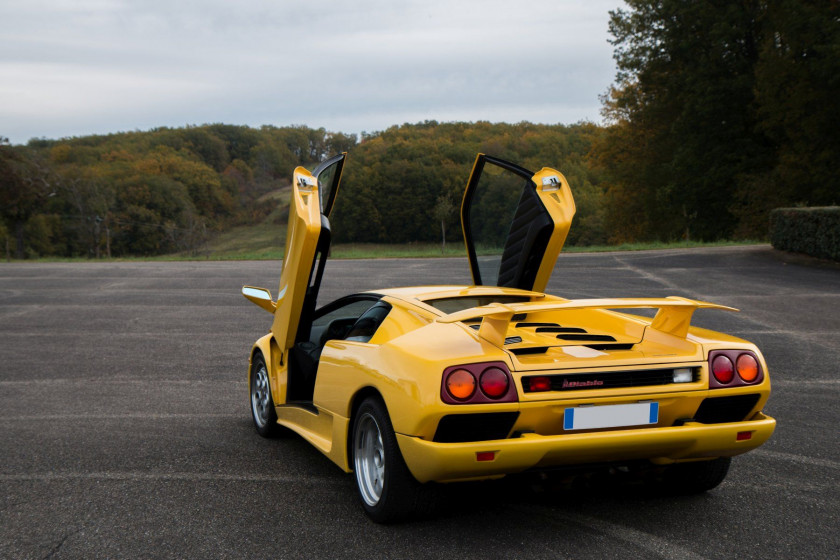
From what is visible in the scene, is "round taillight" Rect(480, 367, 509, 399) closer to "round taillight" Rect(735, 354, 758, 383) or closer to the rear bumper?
the rear bumper

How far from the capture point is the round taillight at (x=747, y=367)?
12.1ft

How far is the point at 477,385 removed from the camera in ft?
10.8

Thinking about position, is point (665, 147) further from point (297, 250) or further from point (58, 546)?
point (58, 546)

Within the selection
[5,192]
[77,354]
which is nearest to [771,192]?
[77,354]

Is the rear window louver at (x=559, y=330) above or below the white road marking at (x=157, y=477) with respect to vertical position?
above

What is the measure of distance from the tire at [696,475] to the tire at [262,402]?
2.74m

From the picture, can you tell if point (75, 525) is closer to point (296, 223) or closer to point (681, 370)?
point (296, 223)

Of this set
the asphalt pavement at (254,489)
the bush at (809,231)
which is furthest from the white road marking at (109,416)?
the bush at (809,231)

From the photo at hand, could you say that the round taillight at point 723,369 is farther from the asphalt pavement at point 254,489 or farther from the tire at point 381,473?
the tire at point 381,473

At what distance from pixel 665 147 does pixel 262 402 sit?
3879cm

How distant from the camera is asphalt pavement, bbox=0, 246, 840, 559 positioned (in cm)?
344

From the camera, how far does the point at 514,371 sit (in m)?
3.32

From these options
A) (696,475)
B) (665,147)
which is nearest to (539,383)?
(696,475)

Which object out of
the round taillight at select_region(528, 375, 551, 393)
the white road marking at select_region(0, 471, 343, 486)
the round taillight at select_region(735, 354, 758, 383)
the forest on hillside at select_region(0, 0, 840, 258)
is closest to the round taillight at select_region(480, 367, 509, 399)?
the round taillight at select_region(528, 375, 551, 393)
